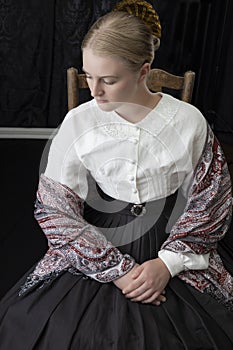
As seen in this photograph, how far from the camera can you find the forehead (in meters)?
1.05

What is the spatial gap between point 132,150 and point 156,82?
0.35m

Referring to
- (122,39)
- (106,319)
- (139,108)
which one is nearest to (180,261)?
(106,319)

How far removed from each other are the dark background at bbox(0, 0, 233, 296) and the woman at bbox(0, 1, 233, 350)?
1322 millimetres

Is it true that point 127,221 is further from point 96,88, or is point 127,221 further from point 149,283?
point 96,88

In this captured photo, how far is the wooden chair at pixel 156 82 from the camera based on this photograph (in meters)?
1.44

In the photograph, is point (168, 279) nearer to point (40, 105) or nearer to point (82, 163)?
point (82, 163)

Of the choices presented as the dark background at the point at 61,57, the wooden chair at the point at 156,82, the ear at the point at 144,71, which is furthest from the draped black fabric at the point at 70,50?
the ear at the point at 144,71

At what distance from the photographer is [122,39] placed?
1048 mm

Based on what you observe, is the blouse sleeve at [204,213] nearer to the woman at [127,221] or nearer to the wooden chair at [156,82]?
the woman at [127,221]

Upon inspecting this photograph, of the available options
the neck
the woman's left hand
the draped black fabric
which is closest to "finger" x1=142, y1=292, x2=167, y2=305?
the woman's left hand

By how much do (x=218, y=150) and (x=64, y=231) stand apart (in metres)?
0.37

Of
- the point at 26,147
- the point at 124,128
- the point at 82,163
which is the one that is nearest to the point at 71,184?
Answer: the point at 82,163

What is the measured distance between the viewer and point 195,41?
Result: 2.85m

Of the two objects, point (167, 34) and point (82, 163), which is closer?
point (82, 163)
